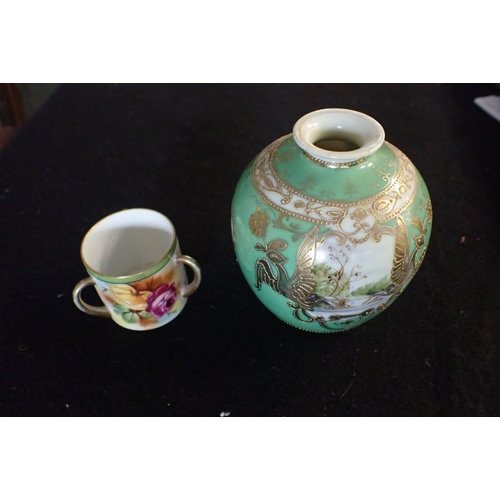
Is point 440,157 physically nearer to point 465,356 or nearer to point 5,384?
point 465,356

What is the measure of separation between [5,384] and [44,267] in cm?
24

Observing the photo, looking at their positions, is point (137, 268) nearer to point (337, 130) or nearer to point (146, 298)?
point (146, 298)

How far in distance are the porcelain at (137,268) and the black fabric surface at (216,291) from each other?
0.19 ft

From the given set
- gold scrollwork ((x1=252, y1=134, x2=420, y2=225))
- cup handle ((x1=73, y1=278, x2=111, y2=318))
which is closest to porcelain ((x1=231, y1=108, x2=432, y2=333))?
gold scrollwork ((x1=252, y1=134, x2=420, y2=225))

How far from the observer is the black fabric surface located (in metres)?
0.71

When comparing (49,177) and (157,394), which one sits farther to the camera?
(49,177)

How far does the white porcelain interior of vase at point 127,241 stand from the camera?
0.72 meters

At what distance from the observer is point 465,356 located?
2.40 feet

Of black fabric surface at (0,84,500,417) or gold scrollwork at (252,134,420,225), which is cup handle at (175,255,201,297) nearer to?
black fabric surface at (0,84,500,417)

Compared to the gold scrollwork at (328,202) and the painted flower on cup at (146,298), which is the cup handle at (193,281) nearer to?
the painted flower on cup at (146,298)

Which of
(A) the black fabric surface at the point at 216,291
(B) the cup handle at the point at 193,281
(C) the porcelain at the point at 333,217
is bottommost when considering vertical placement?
(A) the black fabric surface at the point at 216,291

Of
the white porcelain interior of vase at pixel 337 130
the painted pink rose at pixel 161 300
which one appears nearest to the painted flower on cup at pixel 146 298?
the painted pink rose at pixel 161 300

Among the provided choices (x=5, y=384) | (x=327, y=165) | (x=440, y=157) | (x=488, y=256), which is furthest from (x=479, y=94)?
(x=5, y=384)

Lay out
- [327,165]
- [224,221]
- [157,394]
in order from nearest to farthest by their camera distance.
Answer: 1. [327,165]
2. [157,394]
3. [224,221]
